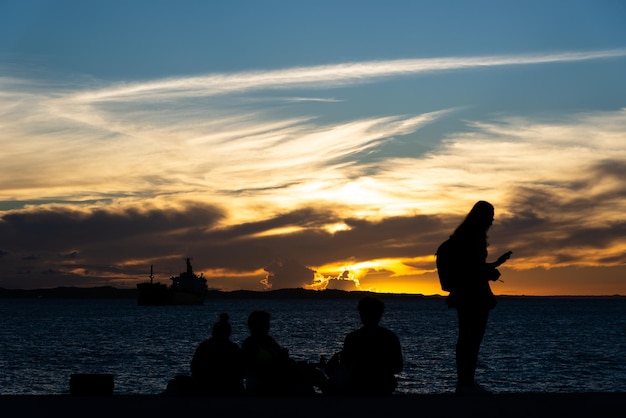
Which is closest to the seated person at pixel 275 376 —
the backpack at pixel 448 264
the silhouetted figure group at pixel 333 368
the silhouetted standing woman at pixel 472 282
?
the silhouetted figure group at pixel 333 368

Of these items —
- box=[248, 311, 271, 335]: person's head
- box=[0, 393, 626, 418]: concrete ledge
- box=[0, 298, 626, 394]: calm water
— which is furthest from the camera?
box=[0, 298, 626, 394]: calm water

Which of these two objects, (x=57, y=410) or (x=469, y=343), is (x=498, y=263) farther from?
(x=57, y=410)

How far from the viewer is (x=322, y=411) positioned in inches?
319

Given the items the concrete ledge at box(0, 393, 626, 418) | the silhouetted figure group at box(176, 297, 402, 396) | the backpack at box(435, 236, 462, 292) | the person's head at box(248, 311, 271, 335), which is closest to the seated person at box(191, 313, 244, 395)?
the silhouetted figure group at box(176, 297, 402, 396)

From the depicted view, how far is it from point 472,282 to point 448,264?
Answer: 0.33 m

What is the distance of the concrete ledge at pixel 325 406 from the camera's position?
7.98 m

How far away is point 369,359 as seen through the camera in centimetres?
982

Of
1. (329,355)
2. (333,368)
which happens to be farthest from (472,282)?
(329,355)

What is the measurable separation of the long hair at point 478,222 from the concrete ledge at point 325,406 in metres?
1.83

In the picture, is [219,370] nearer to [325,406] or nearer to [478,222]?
[325,406]

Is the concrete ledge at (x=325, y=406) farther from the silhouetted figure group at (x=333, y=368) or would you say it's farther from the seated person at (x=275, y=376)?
the seated person at (x=275, y=376)

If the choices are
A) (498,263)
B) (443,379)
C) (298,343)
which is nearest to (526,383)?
(443,379)

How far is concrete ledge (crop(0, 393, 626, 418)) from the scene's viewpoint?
798 cm

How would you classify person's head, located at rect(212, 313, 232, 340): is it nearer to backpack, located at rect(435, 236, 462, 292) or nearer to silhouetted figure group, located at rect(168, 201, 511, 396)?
silhouetted figure group, located at rect(168, 201, 511, 396)
